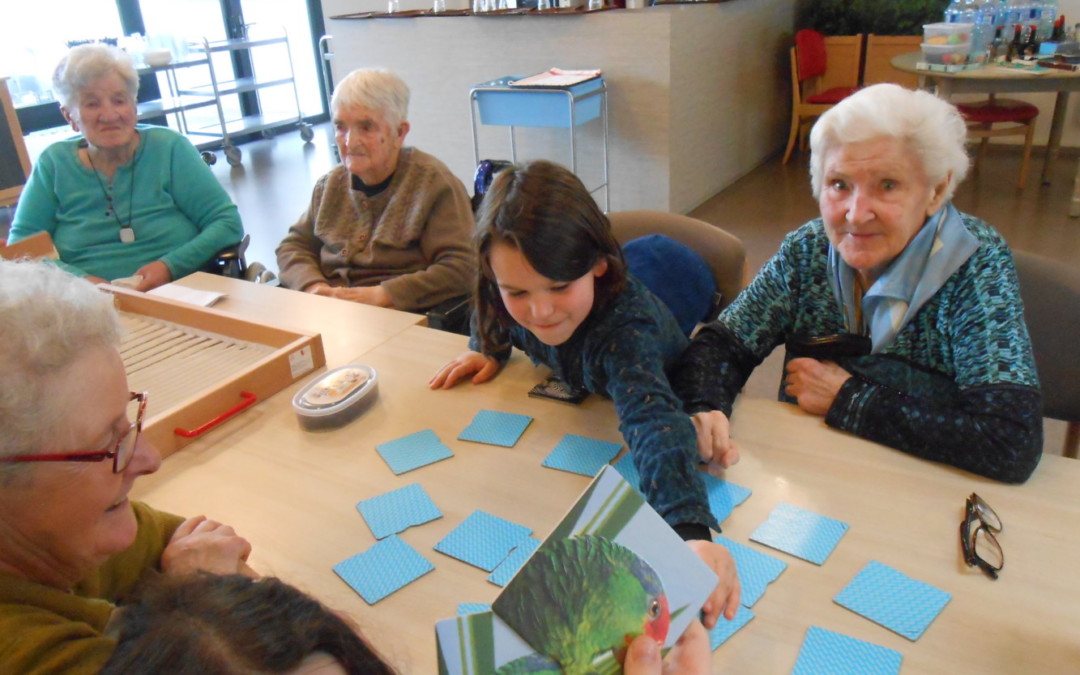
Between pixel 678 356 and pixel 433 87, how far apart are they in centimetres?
408

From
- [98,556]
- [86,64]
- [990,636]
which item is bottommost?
[990,636]

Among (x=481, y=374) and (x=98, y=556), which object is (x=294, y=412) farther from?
(x=98, y=556)

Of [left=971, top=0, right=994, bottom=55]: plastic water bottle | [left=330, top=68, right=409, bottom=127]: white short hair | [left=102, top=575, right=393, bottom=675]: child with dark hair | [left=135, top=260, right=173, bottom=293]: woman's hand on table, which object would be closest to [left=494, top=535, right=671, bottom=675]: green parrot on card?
[left=102, top=575, right=393, bottom=675]: child with dark hair

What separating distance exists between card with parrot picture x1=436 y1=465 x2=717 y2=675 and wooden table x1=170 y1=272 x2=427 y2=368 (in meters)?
1.13

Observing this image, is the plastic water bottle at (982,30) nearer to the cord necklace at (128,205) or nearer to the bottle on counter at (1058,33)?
the bottle on counter at (1058,33)

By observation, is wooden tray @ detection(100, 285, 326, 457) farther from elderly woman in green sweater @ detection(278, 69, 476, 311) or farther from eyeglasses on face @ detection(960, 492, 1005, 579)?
eyeglasses on face @ detection(960, 492, 1005, 579)

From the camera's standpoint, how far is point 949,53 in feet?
14.9

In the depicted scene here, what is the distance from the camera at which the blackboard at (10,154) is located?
4.09 m

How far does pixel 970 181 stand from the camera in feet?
17.7

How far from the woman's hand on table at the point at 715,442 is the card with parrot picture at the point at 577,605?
501 mm

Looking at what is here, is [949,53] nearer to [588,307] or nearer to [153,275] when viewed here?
[588,307]

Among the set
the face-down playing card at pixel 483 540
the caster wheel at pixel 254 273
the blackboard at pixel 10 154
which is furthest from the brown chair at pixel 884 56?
the face-down playing card at pixel 483 540

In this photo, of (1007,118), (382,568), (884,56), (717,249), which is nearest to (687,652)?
(382,568)

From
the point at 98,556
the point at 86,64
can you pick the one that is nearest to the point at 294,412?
the point at 98,556
